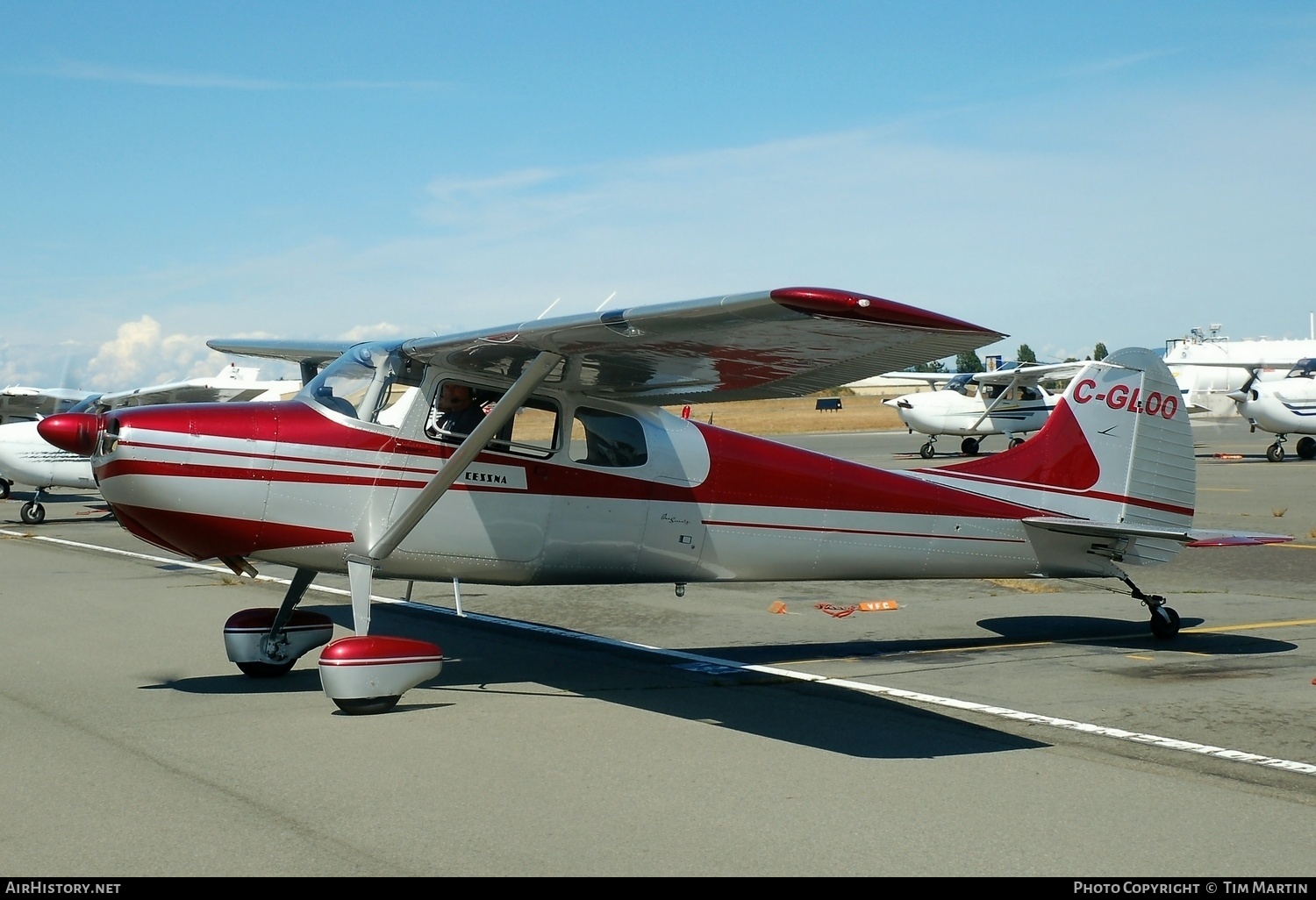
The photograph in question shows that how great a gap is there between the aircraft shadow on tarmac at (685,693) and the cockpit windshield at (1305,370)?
28795mm

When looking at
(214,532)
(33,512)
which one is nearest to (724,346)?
(214,532)

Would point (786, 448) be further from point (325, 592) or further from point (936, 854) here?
point (325, 592)

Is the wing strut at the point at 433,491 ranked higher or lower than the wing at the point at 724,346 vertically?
lower

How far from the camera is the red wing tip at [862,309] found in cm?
511

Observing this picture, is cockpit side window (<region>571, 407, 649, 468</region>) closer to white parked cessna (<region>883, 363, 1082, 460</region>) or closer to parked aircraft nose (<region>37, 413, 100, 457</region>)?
parked aircraft nose (<region>37, 413, 100, 457</region>)

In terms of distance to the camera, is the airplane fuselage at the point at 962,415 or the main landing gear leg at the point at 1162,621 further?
the airplane fuselage at the point at 962,415

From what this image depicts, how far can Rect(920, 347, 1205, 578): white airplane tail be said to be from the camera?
30.6 feet

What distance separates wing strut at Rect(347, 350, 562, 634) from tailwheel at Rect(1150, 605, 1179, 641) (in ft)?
17.6

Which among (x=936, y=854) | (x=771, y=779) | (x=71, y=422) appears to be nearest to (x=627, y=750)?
(x=771, y=779)

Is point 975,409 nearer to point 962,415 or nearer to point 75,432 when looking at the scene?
point 962,415

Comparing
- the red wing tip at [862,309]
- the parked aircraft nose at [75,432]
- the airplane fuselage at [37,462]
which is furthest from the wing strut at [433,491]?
the airplane fuselage at [37,462]

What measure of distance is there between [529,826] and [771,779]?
1273 millimetres

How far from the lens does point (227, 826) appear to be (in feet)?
15.5

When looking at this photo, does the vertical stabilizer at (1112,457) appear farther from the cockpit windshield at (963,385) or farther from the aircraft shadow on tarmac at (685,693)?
the cockpit windshield at (963,385)
